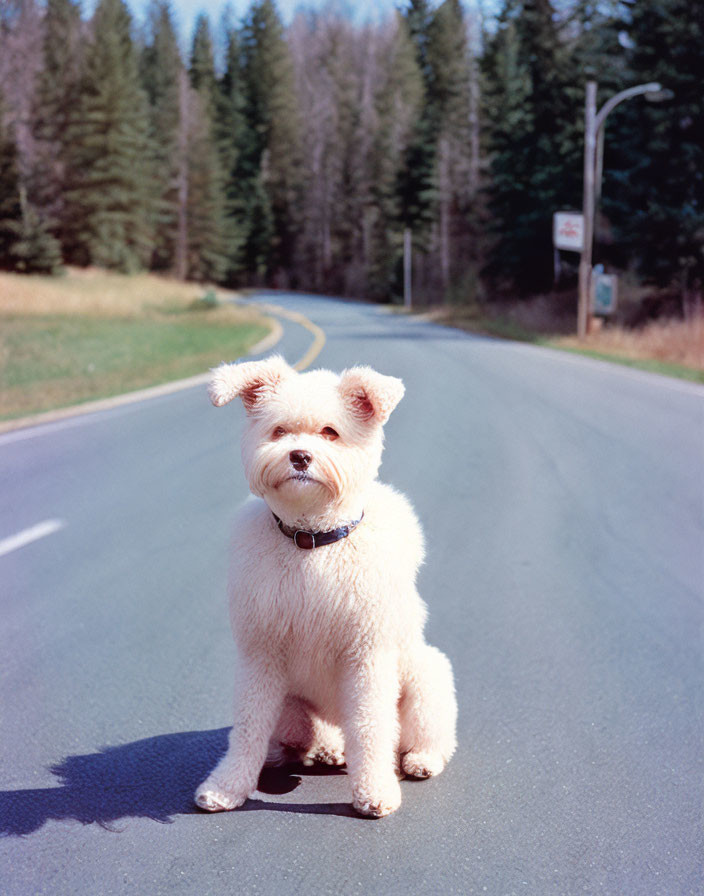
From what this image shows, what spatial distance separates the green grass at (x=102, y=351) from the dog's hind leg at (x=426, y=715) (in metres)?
11.9

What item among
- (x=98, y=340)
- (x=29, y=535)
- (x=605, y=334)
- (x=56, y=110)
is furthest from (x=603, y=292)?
(x=56, y=110)

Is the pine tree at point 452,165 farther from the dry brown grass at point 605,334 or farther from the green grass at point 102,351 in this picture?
the green grass at point 102,351

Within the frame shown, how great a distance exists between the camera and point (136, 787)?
3.56 metres

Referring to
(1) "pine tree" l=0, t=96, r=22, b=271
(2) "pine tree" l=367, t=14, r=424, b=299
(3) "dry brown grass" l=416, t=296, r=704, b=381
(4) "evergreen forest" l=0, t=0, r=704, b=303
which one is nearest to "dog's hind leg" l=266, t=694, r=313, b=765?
(3) "dry brown grass" l=416, t=296, r=704, b=381

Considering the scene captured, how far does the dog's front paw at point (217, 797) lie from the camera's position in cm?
327

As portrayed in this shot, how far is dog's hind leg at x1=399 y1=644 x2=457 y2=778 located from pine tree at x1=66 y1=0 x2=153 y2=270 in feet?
229

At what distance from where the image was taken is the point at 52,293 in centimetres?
4672

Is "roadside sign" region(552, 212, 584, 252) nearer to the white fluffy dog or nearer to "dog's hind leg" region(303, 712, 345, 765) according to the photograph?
"dog's hind leg" region(303, 712, 345, 765)

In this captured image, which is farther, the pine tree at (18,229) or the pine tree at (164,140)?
the pine tree at (164,140)

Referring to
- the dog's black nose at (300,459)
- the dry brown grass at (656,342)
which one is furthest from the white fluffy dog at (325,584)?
the dry brown grass at (656,342)

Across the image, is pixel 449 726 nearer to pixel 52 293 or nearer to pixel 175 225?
pixel 52 293

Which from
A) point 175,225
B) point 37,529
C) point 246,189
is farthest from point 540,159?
point 246,189

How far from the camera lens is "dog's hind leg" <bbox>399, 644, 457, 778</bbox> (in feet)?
11.0

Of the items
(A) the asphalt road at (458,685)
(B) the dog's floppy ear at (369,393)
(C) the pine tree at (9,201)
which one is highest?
(C) the pine tree at (9,201)
